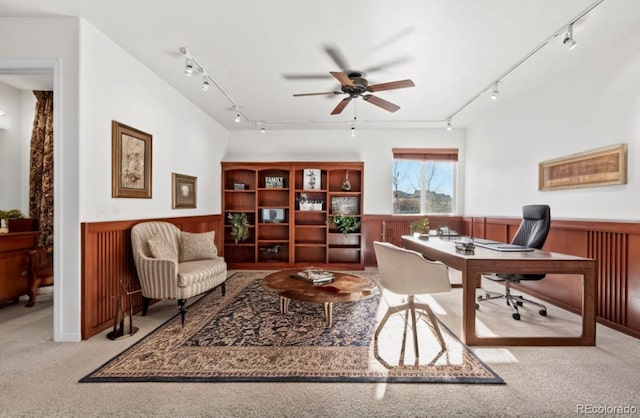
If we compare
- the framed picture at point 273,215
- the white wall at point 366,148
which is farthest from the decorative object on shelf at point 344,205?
the framed picture at point 273,215

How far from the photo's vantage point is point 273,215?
560 centimetres

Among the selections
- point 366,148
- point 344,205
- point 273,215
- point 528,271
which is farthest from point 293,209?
point 528,271

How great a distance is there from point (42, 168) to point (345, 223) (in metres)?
4.68

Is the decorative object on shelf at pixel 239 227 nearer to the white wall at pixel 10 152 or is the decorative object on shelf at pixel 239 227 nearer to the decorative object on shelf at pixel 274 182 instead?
the decorative object on shelf at pixel 274 182

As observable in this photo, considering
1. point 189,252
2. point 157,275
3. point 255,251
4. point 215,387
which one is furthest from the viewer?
point 255,251

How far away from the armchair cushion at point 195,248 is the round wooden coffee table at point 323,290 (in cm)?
111

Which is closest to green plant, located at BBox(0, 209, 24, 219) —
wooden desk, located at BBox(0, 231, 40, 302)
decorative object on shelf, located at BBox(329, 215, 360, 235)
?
wooden desk, located at BBox(0, 231, 40, 302)

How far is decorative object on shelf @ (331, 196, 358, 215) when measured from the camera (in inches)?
223

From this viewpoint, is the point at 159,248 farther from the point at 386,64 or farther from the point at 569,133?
the point at 569,133

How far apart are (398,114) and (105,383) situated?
16.0 feet

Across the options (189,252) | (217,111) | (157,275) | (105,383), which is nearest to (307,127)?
(217,111)

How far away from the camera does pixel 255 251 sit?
543 cm

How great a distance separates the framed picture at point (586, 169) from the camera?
2725 millimetres

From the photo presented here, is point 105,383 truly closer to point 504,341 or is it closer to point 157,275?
point 157,275
